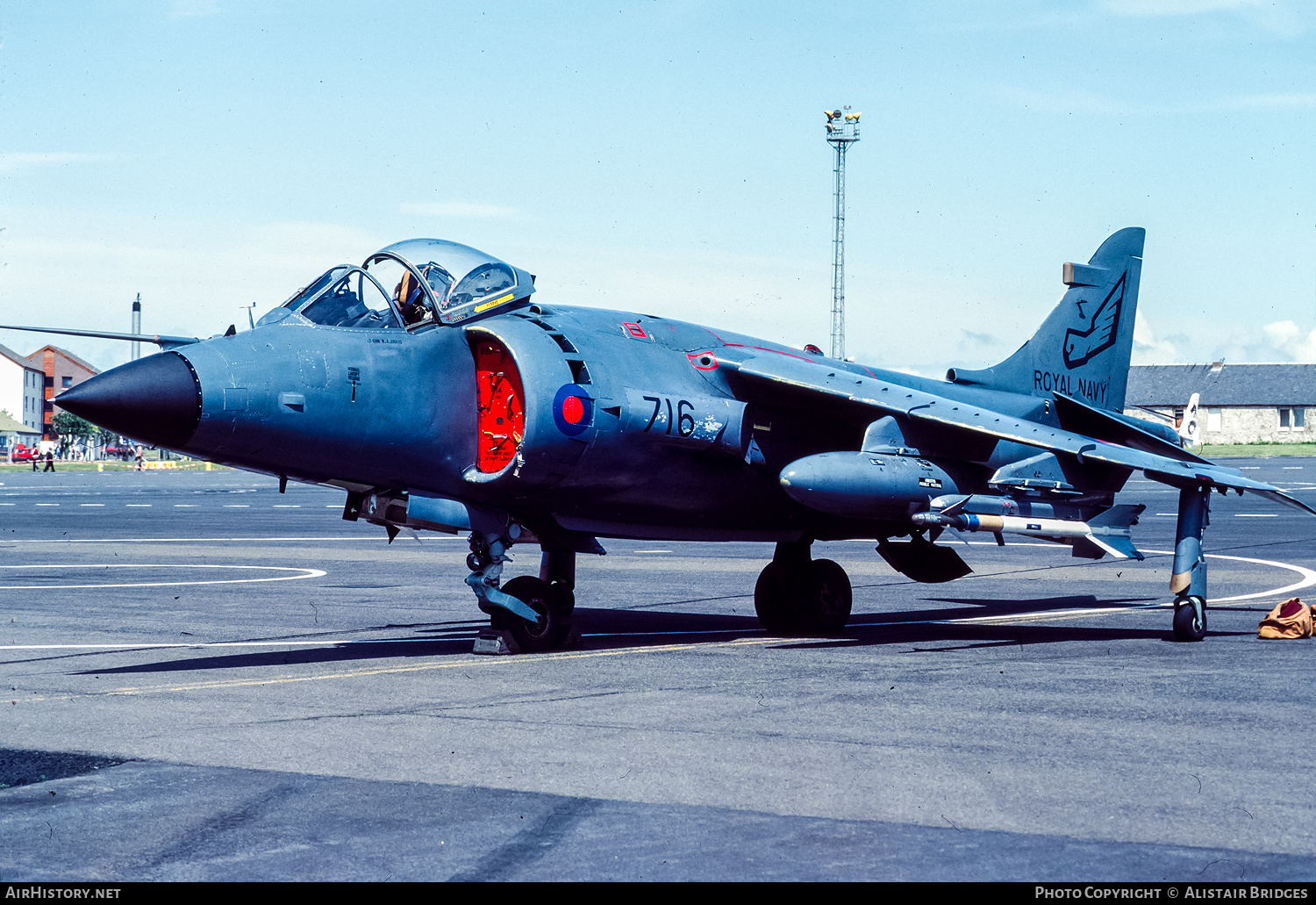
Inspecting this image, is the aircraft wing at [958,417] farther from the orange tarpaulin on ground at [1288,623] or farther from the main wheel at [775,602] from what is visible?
the main wheel at [775,602]

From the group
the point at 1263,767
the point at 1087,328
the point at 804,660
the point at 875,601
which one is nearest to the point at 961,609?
the point at 875,601

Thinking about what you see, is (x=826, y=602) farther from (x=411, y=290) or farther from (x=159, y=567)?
(x=159, y=567)

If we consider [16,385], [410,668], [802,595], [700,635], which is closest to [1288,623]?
[802,595]

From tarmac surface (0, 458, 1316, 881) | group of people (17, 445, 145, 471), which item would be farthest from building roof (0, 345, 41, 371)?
tarmac surface (0, 458, 1316, 881)

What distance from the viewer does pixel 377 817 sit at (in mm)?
7027

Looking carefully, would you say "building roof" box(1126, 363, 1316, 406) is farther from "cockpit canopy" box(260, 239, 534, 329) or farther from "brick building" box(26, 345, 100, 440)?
"cockpit canopy" box(260, 239, 534, 329)

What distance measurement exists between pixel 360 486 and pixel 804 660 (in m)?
4.69

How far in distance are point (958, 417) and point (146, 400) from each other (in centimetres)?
828

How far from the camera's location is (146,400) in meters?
11.3

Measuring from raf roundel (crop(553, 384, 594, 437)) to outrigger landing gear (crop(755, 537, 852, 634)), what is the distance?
4.16 metres

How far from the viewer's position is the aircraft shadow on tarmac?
13586 mm

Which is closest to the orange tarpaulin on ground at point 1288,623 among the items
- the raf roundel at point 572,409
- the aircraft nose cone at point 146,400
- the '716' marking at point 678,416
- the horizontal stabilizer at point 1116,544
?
the horizontal stabilizer at point 1116,544

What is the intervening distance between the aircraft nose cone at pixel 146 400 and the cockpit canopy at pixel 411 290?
1.62 metres

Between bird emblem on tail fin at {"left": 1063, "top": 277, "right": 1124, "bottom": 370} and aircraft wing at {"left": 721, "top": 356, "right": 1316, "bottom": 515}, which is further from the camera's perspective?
bird emblem on tail fin at {"left": 1063, "top": 277, "right": 1124, "bottom": 370}
